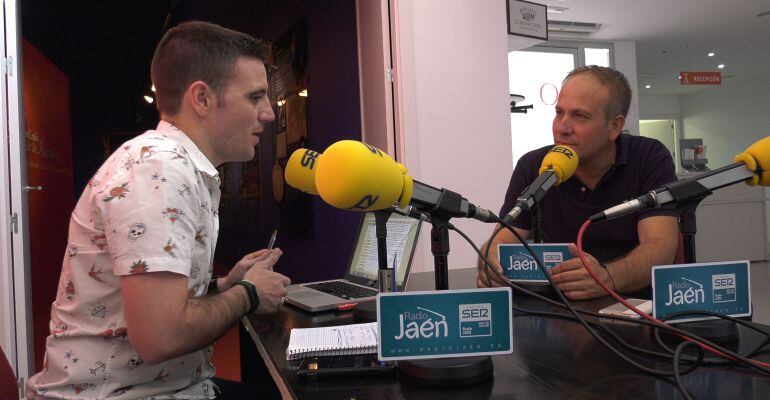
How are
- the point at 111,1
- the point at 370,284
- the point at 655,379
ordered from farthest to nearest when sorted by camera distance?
the point at 111,1 → the point at 370,284 → the point at 655,379

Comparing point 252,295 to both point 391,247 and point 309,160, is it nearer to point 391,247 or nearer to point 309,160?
point 309,160

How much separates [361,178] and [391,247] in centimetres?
88

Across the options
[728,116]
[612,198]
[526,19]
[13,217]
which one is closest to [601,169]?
[612,198]

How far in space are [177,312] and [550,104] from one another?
6.37m

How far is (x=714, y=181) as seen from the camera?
2.99 ft

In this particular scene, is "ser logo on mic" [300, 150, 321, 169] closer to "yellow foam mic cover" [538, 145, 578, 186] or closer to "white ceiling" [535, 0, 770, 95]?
"yellow foam mic cover" [538, 145, 578, 186]

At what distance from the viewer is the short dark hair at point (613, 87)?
1.79 metres

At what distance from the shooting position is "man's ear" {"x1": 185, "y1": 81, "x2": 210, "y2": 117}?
50.0 inches

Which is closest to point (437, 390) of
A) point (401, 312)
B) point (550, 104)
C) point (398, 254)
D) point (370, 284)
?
point (401, 312)

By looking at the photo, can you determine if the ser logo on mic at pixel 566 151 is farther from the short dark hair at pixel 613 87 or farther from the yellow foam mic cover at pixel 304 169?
the yellow foam mic cover at pixel 304 169

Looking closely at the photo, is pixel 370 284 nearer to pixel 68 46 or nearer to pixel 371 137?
pixel 371 137

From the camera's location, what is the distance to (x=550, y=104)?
6.72 metres

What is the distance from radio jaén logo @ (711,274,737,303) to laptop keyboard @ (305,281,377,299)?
80 cm

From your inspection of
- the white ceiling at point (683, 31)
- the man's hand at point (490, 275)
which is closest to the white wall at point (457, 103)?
→ the man's hand at point (490, 275)
